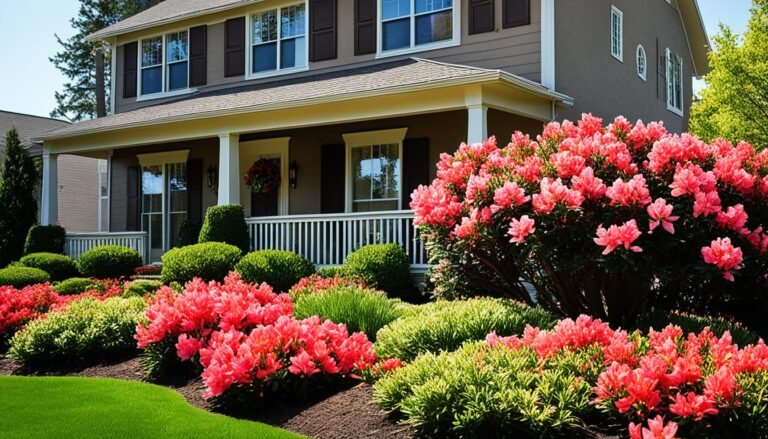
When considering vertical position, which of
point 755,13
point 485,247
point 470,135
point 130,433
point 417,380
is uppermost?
point 755,13

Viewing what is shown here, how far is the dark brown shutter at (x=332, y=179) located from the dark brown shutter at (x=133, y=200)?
5698 millimetres

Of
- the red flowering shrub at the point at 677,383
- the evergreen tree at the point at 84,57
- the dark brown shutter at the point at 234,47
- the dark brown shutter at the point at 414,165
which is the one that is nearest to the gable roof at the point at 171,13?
the dark brown shutter at the point at 234,47

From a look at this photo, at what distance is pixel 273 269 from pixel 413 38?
561cm

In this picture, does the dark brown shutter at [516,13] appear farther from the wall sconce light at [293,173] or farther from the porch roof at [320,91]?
the wall sconce light at [293,173]

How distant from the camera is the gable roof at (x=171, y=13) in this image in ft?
53.4

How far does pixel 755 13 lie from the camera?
16.2 metres

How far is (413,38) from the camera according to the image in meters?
13.8

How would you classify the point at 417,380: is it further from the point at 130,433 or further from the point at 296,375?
→ the point at 130,433

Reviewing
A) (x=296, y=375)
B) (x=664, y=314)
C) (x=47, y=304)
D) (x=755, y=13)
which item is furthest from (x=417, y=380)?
(x=755, y=13)

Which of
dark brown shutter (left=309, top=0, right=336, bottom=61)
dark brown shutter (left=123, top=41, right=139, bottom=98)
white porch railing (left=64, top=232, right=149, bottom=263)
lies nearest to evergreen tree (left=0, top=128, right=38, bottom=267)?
white porch railing (left=64, top=232, right=149, bottom=263)

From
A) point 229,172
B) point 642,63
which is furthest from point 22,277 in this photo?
point 642,63

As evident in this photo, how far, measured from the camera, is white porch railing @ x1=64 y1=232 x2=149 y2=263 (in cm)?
1551

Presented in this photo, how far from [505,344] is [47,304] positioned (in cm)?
666

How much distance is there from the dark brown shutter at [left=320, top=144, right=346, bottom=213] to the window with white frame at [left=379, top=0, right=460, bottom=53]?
7.27 ft
